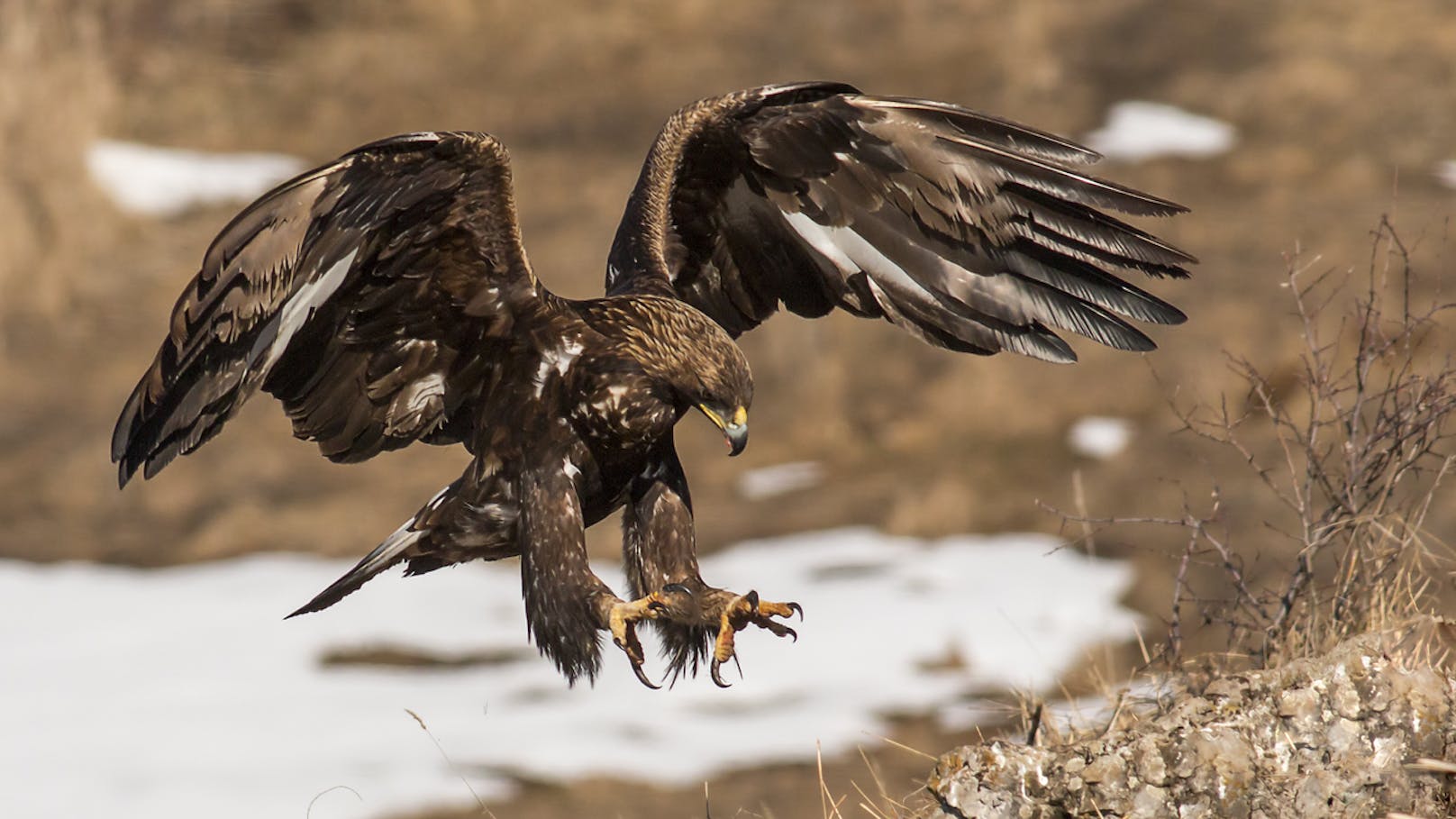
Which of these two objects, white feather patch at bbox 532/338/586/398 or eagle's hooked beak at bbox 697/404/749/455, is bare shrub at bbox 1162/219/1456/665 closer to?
eagle's hooked beak at bbox 697/404/749/455

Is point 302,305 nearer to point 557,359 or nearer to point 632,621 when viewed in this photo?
point 557,359

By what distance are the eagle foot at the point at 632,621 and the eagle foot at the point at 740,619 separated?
0.14 meters

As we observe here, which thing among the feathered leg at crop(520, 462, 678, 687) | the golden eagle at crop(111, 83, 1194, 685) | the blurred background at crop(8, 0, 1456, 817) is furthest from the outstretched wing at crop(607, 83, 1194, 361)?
the blurred background at crop(8, 0, 1456, 817)

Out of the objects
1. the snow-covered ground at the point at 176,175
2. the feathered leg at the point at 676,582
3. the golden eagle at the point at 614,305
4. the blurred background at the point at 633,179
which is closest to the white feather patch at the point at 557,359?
the golden eagle at the point at 614,305

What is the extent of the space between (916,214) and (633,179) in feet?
41.3

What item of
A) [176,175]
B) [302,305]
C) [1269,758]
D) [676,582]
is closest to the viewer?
[1269,758]

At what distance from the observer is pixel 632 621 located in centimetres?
389

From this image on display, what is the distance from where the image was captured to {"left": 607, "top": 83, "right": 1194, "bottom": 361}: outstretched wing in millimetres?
4324

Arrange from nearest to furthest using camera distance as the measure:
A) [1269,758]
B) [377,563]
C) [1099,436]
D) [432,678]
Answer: [1269,758] → [377,563] → [432,678] → [1099,436]

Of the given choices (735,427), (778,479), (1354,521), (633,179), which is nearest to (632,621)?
(735,427)


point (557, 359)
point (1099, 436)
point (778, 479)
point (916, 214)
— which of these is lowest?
point (557, 359)

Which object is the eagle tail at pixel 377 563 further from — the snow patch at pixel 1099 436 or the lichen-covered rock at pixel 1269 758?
the snow patch at pixel 1099 436

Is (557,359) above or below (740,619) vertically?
above

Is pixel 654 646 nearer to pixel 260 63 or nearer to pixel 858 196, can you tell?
pixel 858 196
